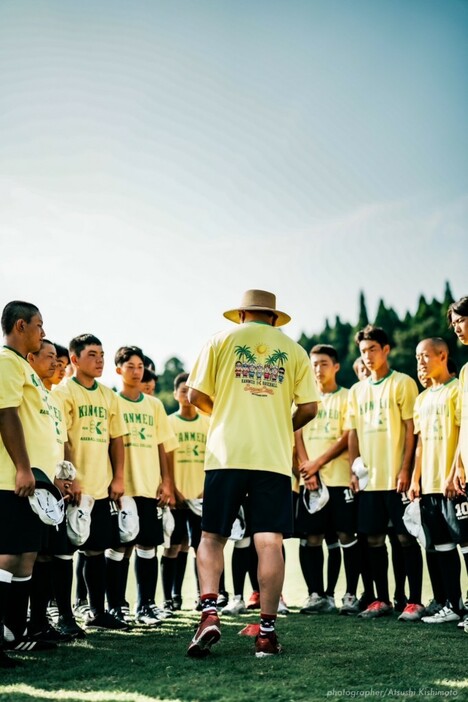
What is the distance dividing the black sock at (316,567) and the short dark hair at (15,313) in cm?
383

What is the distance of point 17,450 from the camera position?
13.4ft

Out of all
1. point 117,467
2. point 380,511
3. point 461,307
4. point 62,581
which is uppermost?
point 461,307

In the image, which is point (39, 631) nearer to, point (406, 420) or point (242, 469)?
point (242, 469)

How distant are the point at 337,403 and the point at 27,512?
13.0 feet

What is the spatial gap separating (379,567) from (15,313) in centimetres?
398

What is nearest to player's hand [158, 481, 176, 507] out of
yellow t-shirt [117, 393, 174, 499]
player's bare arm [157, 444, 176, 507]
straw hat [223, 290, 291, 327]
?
player's bare arm [157, 444, 176, 507]

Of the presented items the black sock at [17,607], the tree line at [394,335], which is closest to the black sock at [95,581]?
the black sock at [17,607]

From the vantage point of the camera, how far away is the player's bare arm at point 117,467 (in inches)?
239

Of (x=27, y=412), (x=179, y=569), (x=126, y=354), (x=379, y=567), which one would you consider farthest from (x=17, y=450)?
(x=179, y=569)

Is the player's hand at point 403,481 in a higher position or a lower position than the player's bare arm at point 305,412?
lower

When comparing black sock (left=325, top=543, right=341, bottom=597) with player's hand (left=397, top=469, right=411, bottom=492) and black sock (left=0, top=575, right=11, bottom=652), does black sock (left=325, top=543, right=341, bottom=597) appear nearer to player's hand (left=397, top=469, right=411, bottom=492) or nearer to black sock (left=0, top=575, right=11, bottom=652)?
player's hand (left=397, top=469, right=411, bottom=492)

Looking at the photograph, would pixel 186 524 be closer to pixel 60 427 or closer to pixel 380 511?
pixel 380 511

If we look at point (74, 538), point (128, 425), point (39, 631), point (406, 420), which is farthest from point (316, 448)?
point (39, 631)

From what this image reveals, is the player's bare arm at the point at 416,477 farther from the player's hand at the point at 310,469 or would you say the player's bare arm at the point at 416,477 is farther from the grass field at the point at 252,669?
the grass field at the point at 252,669
